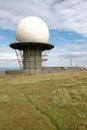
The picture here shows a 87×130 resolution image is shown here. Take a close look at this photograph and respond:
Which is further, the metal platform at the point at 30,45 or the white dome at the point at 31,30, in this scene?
the white dome at the point at 31,30

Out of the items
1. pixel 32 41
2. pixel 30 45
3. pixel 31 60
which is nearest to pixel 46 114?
pixel 32 41

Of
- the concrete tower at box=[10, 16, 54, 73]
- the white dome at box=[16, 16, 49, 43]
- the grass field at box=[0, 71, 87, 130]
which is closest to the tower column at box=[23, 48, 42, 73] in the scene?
the concrete tower at box=[10, 16, 54, 73]

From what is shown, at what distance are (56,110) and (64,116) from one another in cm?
153

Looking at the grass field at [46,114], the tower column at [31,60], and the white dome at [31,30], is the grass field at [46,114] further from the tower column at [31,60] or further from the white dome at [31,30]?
the tower column at [31,60]

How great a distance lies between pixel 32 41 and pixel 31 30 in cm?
280

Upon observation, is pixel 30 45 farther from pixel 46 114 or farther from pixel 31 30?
pixel 46 114

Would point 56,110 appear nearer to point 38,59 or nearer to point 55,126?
point 55,126

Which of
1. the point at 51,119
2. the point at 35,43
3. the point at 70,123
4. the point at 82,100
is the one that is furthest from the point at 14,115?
the point at 35,43

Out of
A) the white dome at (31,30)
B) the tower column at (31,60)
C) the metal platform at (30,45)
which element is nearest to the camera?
the metal platform at (30,45)

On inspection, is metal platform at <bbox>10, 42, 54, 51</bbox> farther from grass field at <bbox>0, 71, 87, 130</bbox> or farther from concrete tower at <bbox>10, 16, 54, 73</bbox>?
grass field at <bbox>0, 71, 87, 130</bbox>

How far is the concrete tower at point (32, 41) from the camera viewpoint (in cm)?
5916

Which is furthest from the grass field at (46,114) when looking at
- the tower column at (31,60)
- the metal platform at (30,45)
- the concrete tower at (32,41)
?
the tower column at (31,60)

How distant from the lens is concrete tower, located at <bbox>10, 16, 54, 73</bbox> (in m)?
59.2

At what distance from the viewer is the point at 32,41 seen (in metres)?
59.3
